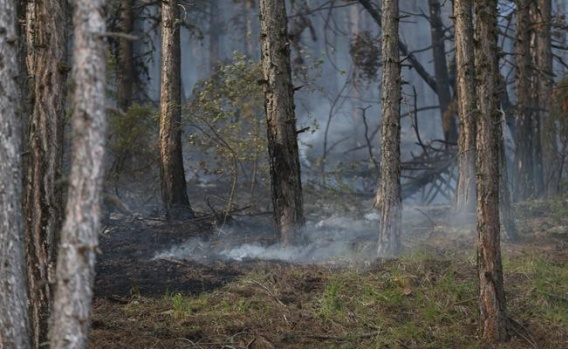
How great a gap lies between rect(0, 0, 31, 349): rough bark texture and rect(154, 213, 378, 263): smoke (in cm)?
588

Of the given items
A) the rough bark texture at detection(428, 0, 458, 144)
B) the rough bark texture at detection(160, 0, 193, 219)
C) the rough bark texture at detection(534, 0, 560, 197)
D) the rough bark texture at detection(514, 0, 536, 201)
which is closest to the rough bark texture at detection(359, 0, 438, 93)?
the rough bark texture at detection(428, 0, 458, 144)

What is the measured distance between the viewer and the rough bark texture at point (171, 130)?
15250mm

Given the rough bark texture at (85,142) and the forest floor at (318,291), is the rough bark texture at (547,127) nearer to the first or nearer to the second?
the forest floor at (318,291)

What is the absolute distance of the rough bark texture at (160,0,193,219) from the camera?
50.0 feet

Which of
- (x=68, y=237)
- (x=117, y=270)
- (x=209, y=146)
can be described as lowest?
(x=117, y=270)

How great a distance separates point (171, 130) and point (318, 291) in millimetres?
6359

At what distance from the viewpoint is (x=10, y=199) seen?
6008 mm

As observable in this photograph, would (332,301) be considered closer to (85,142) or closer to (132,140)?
(85,142)

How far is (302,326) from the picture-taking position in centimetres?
897

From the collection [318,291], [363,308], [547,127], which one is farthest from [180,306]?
[547,127]

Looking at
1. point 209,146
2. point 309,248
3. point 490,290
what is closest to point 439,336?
point 490,290

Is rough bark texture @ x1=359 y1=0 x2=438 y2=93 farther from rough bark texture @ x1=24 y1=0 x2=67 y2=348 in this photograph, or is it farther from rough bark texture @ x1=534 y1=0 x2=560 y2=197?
rough bark texture @ x1=24 y1=0 x2=67 y2=348

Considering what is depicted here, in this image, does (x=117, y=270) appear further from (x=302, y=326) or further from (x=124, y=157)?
(x=124, y=157)

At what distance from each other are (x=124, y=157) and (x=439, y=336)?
9.18 m
